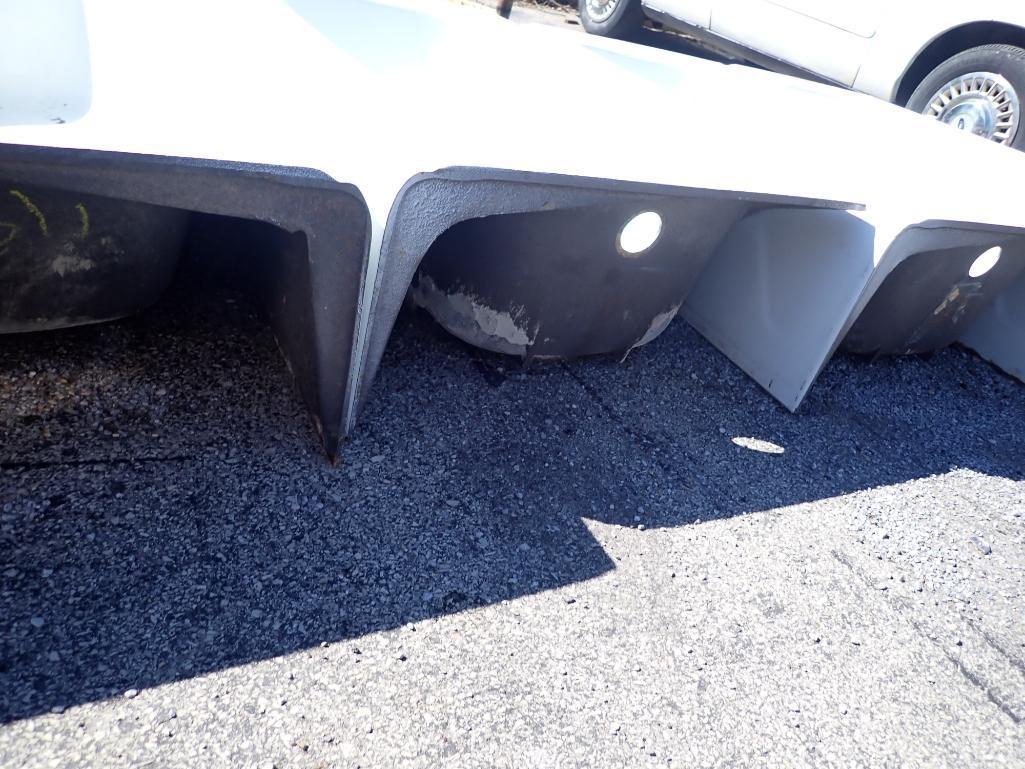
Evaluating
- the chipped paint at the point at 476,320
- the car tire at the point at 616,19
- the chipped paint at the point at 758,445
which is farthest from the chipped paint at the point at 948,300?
the car tire at the point at 616,19

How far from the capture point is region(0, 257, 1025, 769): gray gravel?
45.4 inches

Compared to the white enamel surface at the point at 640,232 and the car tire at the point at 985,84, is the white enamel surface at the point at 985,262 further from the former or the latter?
the white enamel surface at the point at 640,232

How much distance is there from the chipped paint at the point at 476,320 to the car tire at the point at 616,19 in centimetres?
367

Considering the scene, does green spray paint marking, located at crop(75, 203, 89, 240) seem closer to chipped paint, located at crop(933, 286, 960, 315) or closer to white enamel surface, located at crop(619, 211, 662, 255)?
white enamel surface, located at crop(619, 211, 662, 255)

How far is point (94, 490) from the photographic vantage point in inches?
54.1

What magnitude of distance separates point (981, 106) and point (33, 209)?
343cm

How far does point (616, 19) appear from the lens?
4961mm

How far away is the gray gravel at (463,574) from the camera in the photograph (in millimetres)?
1152

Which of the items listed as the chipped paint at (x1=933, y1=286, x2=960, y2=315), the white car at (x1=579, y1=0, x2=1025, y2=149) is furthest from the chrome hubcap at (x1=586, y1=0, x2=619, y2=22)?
the chipped paint at (x1=933, y1=286, x2=960, y2=315)

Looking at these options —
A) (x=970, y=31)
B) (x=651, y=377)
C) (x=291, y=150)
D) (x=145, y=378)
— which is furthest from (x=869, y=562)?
(x=970, y=31)

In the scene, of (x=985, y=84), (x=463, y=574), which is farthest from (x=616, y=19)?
(x=463, y=574)

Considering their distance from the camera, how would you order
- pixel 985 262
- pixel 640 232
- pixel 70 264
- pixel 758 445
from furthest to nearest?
1. pixel 985 262
2. pixel 758 445
3. pixel 640 232
4. pixel 70 264

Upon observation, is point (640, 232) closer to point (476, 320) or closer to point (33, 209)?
point (476, 320)

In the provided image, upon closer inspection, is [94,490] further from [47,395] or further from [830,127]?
[830,127]
